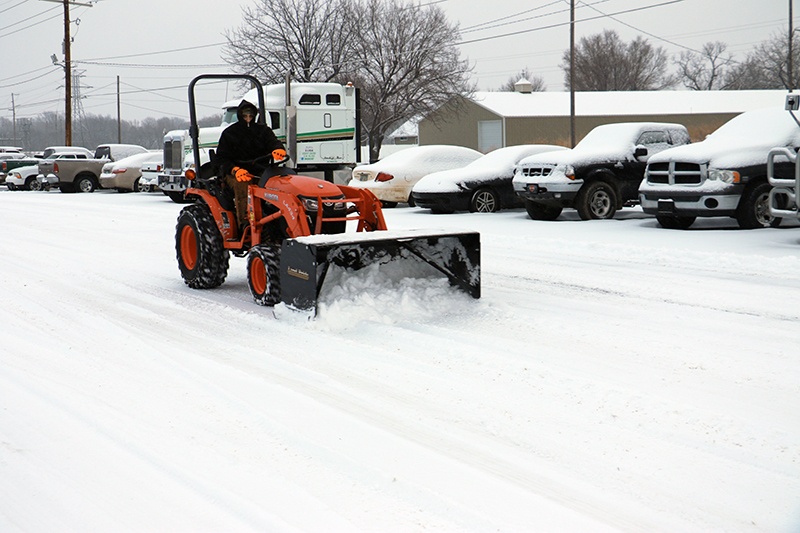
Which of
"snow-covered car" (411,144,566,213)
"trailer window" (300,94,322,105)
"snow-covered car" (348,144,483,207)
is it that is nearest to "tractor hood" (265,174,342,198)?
"snow-covered car" (411,144,566,213)

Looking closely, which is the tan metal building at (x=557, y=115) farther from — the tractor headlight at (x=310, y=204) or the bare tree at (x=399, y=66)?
the tractor headlight at (x=310, y=204)

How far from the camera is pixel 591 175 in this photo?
15.0 meters

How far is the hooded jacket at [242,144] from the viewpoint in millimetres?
8258

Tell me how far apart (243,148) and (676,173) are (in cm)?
738

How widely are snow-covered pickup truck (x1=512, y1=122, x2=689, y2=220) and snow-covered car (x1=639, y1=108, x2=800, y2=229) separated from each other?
1.33m

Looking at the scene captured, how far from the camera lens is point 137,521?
136 inches

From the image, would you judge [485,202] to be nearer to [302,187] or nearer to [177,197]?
[177,197]

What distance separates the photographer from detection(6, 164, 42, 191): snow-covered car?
35.1 metres

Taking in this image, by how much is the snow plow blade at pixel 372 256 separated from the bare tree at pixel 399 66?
34086 millimetres

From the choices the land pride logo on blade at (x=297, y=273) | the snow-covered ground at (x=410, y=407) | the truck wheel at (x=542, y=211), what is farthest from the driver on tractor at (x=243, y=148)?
the truck wheel at (x=542, y=211)

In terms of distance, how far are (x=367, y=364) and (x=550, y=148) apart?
12.7 m

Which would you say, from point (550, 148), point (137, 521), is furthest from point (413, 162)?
point (137, 521)

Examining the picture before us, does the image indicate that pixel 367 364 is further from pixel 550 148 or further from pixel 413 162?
pixel 413 162

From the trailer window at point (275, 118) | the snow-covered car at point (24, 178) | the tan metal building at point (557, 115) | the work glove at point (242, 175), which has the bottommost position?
the work glove at point (242, 175)
